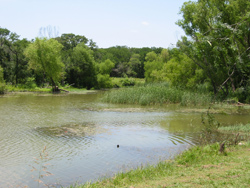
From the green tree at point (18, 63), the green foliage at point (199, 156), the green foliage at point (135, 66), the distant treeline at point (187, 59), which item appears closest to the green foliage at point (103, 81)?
the distant treeline at point (187, 59)

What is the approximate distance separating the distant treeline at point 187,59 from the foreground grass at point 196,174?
2.43 metres

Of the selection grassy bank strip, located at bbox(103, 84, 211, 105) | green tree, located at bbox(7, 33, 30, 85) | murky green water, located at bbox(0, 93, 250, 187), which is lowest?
murky green water, located at bbox(0, 93, 250, 187)

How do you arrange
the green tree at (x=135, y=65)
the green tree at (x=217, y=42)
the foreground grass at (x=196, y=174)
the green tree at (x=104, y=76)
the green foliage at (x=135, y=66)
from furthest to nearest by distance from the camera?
the green tree at (x=135, y=65), the green foliage at (x=135, y=66), the green tree at (x=104, y=76), the green tree at (x=217, y=42), the foreground grass at (x=196, y=174)

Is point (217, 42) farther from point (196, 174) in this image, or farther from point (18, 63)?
point (18, 63)

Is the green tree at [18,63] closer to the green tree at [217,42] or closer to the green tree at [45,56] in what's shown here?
the green tree at [45,56]

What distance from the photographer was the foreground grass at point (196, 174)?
5.63m

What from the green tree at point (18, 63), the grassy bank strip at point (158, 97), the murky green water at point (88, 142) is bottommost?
the murky green water at point (88, 142)

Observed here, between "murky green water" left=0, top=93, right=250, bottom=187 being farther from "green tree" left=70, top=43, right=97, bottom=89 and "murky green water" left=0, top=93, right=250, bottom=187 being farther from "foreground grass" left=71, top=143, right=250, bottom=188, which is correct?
"green tree" left=70, top=43, right=97, bottom=89

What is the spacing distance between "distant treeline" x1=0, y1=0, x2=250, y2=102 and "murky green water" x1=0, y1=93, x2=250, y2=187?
3423 mm

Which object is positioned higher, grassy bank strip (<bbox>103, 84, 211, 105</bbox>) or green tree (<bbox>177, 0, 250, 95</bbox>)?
green tree (<bbox>177, 0, 250, 95</bbox>)

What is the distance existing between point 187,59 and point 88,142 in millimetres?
22846

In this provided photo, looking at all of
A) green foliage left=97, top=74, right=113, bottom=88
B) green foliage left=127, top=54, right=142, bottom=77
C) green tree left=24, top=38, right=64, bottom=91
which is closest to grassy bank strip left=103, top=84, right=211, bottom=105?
green tree left=24, top=38, right=64, bottom=91

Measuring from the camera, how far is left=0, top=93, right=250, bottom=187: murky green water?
816 centimetres

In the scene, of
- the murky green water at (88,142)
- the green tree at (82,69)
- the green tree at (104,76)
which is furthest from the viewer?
the green tree at (104,76)
